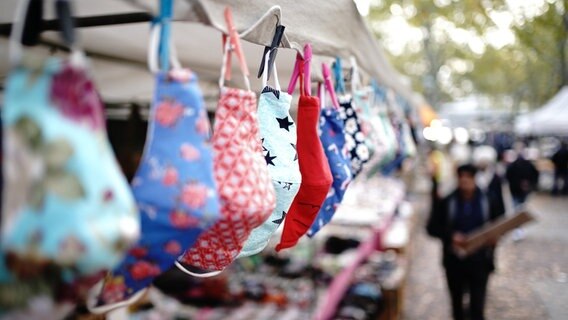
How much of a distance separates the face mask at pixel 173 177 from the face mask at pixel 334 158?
83cm

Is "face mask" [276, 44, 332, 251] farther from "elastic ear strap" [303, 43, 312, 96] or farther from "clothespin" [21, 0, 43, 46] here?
"clothespin" [21, 0, 43, 46]

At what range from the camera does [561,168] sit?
15180 millimetres

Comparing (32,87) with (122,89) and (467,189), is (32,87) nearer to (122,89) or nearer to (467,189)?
(122,89)

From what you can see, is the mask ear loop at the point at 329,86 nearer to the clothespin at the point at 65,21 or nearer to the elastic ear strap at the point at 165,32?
the elastic ear strap at the point at 165,32

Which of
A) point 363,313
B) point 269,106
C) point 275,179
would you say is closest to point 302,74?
point 269,106

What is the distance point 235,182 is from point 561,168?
1655 centimetres

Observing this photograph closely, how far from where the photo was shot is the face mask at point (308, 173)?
1.47 metres

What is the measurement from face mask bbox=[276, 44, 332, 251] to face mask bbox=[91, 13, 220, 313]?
23.3 inches

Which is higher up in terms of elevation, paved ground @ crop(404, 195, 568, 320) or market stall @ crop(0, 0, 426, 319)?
market stall @ crop(0, 0, 426, 319)

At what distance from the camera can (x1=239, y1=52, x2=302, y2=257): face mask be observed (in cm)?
133

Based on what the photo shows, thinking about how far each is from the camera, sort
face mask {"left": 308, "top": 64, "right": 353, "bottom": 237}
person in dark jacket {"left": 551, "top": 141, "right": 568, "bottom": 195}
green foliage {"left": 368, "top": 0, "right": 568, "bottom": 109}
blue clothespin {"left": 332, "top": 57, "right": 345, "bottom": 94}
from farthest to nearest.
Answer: person in dark jacket {"left": 551, "top": 141, "right": 568, "bottom": 195} < green foliage {"left": 368, "top": 0, "right": 568, "bottom": 109} < blue clothespin {"left": 332, "top": 57, "right": 345, "bottom": 94} < face mask {"left": 308, "top": 64, "right": 353, "bottom": 237}

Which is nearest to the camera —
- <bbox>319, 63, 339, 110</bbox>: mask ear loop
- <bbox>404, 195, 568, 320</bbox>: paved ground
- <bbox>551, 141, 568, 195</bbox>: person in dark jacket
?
<bbox>319, 63, 339, 110</bbox>: mask ear loop

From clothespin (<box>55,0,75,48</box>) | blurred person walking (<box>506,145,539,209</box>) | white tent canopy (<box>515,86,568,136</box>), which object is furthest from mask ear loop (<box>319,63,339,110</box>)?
white tent canopy (<box>515,86,568,136</box>)

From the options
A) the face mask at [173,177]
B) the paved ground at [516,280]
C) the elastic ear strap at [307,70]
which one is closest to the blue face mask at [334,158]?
the elastic ear strap at [307,70]
